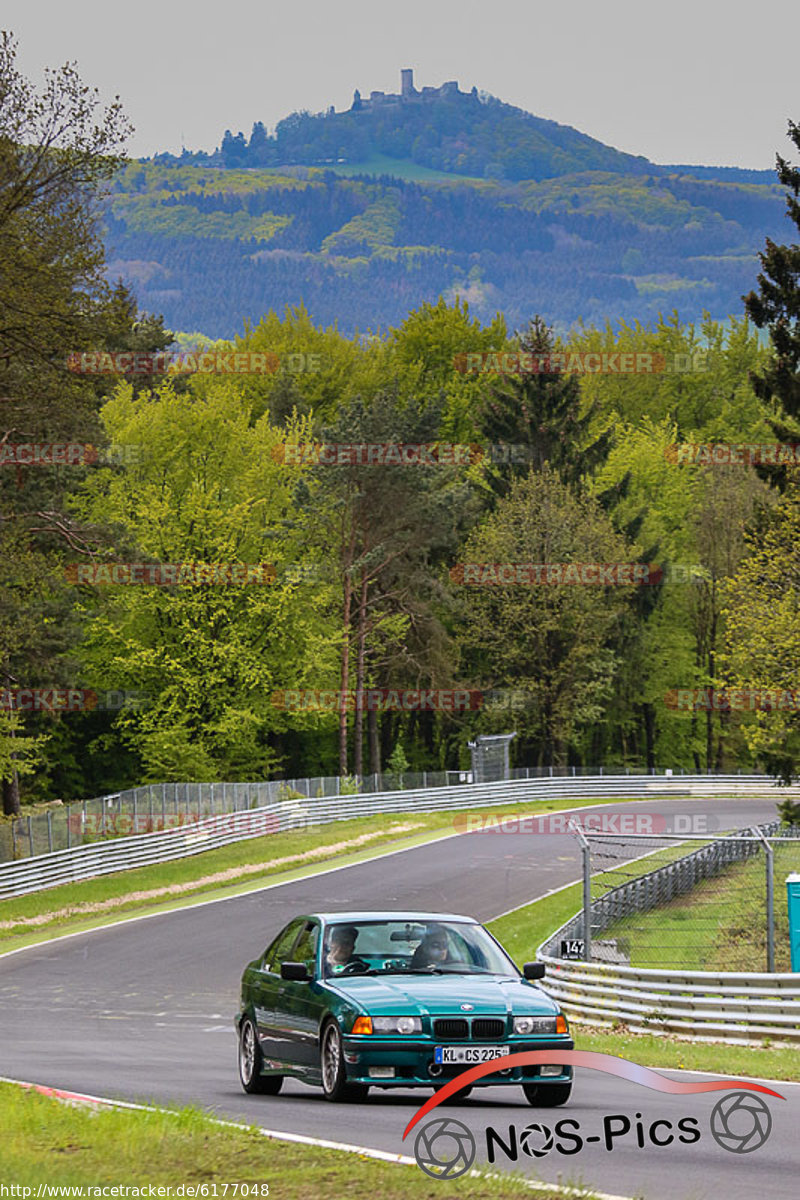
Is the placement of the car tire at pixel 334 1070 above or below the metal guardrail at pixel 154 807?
Answer: above

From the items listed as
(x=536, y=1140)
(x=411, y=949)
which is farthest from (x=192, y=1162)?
(x=411, y=949)

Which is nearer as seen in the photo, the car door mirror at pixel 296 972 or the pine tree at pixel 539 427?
the car door mirror at pixel 296 972

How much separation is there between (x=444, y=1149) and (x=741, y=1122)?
2.32 meters

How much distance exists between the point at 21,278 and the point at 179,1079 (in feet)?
68.9

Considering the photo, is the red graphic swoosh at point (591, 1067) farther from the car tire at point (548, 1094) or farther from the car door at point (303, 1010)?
the car door at point (303, 1010)

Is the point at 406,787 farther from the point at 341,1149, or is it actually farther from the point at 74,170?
the point at 341,1149

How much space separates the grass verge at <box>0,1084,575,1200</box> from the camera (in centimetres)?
773

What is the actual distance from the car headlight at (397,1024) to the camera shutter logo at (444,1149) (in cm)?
88

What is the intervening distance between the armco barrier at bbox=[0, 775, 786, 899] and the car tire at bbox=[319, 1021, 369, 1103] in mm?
28579

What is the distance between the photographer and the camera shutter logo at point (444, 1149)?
823 cm

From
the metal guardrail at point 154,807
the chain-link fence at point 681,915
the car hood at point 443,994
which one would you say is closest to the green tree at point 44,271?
the metal guardrail at point 154,807

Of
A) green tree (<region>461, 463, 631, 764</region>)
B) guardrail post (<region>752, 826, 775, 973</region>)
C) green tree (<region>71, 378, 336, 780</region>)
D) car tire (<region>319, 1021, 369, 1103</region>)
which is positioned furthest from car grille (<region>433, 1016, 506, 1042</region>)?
green tree (<region>461, 463, 631, 764</region>)

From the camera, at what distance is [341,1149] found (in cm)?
896

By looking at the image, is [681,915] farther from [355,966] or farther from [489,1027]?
[489,1027]
